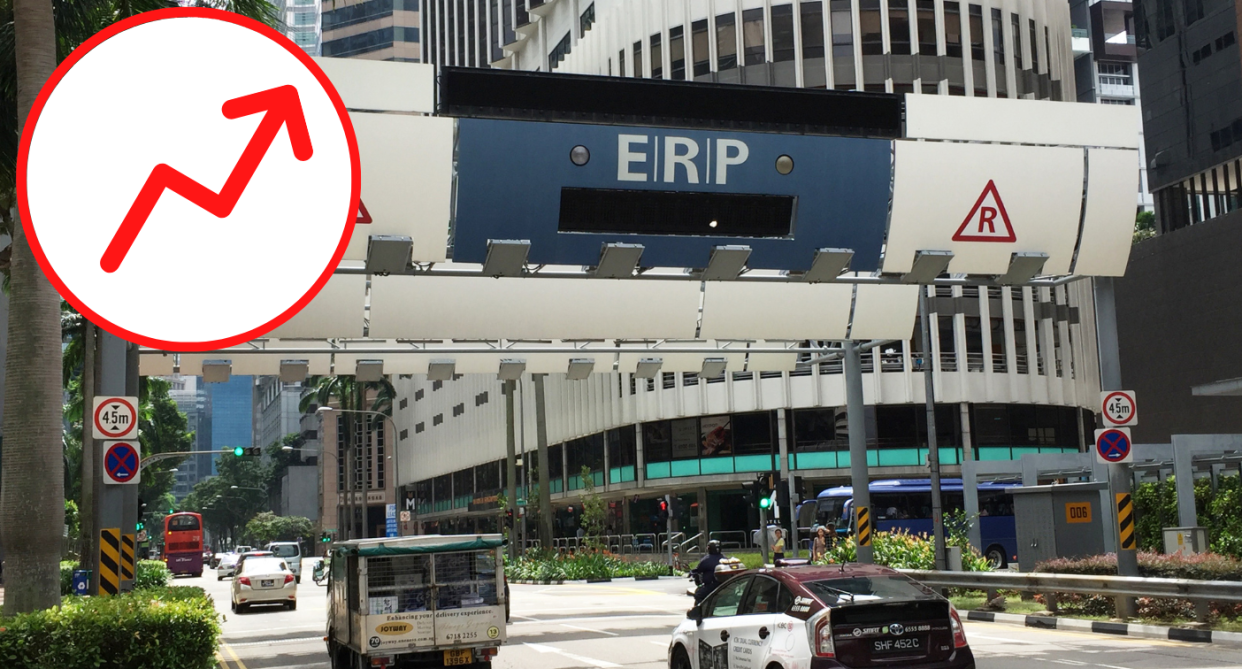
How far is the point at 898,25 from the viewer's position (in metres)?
62.3

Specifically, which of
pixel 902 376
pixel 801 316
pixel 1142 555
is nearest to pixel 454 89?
pixel 801 316

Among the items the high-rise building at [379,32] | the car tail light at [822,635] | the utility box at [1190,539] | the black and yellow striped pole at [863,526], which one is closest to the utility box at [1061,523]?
the utility box at [1190,539]

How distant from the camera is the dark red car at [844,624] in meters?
11.3

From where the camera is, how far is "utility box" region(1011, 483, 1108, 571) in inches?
1045

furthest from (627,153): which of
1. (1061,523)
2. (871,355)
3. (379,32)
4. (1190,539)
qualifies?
(379,32)

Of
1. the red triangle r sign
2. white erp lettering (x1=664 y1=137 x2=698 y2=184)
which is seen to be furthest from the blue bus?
white erp lettering (x1=664 y1=137 x2=698 y2=184)

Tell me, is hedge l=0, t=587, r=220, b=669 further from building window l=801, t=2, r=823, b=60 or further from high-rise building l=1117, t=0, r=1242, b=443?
high-rise building l=1117, t=0, r=1242, b=443

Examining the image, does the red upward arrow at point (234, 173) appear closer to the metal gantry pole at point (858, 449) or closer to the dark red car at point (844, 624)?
the dark red car at point (844, 624)

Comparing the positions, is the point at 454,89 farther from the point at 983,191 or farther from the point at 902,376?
the point at 902,376

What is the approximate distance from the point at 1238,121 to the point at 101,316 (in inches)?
2382

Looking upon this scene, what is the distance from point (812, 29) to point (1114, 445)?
44962mm

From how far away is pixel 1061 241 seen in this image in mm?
20672

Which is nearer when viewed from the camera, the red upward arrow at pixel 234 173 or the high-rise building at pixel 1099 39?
the red upward arrow at pixel 234 173

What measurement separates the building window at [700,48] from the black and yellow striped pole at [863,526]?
3905 cm
